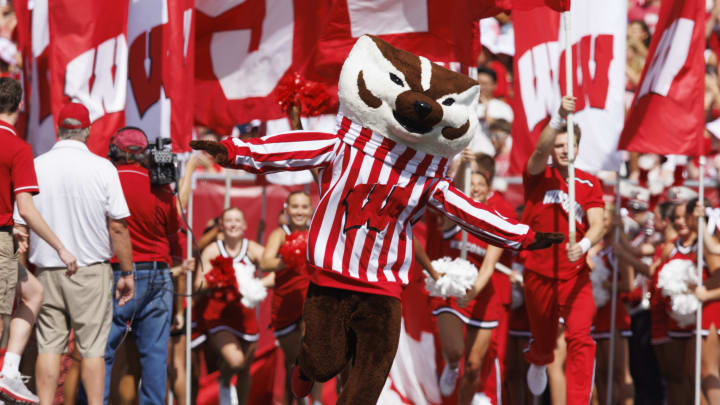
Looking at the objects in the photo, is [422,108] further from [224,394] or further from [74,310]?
[224,394]

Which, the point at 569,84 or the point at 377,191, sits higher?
the point at 569,84

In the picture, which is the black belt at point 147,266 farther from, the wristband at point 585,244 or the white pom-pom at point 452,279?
the wristband at point 585,244

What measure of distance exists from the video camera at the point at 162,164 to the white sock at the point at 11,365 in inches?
64.3

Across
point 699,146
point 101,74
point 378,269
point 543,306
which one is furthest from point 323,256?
point 699,146

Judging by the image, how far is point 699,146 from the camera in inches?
356

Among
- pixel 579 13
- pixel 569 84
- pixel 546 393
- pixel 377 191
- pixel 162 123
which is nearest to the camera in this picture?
pixel 377 191

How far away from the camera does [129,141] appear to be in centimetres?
809

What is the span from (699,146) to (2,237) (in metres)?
5.36

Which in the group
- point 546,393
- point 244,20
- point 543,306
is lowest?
point 546,393

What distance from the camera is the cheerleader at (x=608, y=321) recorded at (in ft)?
32.0

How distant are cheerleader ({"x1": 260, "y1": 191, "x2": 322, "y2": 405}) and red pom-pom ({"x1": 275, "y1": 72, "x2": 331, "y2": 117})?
1615 mm

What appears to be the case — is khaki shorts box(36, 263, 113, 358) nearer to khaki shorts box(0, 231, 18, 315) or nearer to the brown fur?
khaki shorts box(0, 231, 18, 315)

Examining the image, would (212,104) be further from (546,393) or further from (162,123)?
(546,393)

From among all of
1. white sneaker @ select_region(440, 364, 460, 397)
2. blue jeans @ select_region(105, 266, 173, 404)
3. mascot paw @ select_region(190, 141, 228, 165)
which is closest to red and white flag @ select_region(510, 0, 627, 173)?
white sneaker @ select_region(440, 364, 460, 397)
